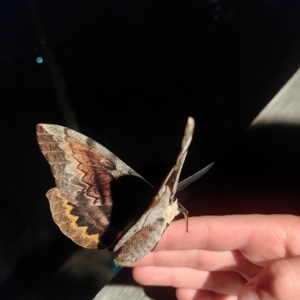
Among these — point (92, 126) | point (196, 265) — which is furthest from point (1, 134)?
point (196, 265)

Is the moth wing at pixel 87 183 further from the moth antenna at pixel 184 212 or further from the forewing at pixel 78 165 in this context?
the moth antenna at pixel 184 212

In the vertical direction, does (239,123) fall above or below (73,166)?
below

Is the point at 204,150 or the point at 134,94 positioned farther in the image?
the point at 134,94

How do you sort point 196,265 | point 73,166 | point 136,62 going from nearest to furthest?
point 73,166 → point 196,265 → point 136,62

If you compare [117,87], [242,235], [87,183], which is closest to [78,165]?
[87,183]

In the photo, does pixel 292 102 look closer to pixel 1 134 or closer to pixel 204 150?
pixel 204 150

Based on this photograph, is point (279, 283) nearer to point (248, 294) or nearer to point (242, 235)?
point (248, 294)

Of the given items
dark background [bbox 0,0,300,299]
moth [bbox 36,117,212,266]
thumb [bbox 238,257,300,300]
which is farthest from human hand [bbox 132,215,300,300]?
dark background [bbox 0,0,300,299]
